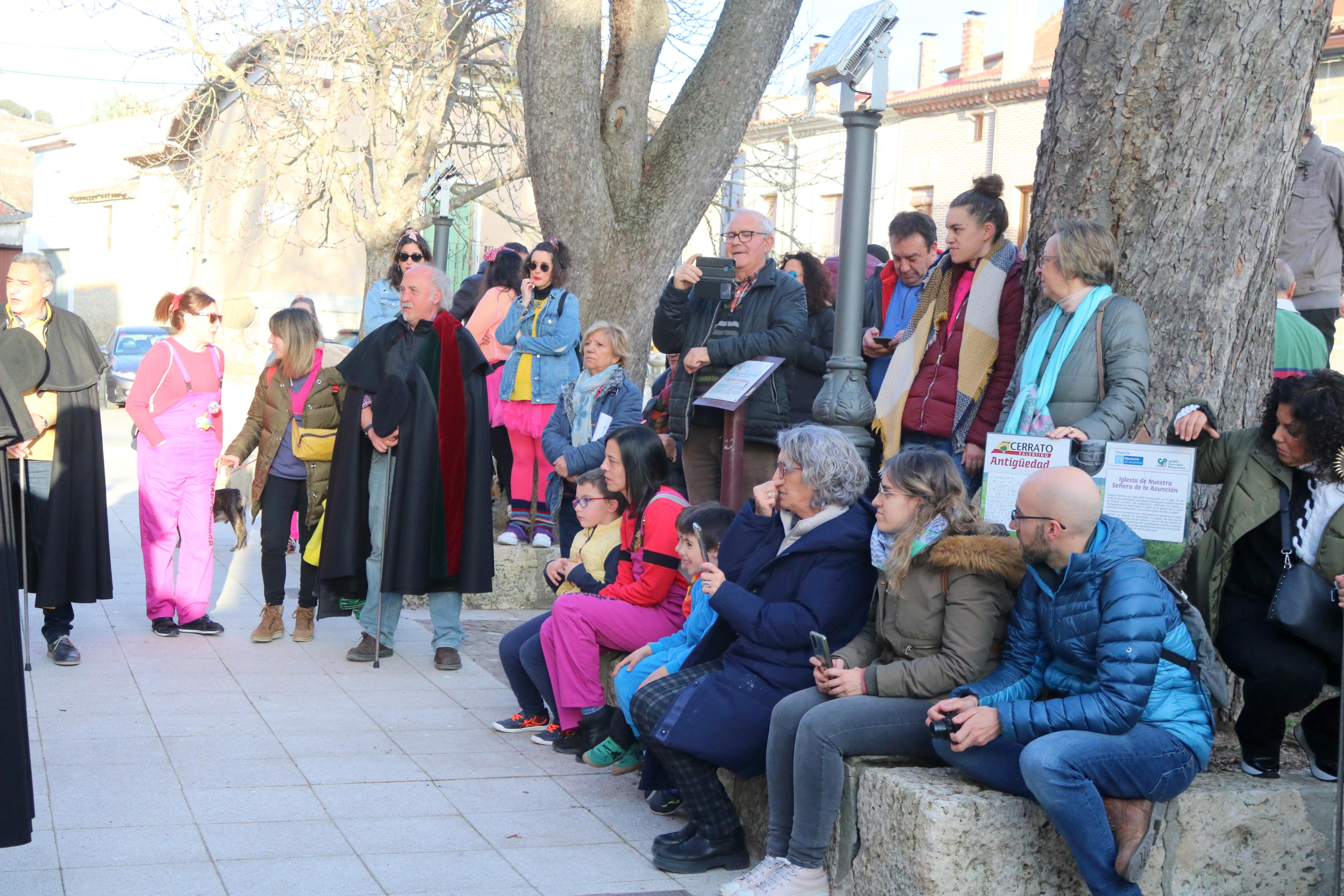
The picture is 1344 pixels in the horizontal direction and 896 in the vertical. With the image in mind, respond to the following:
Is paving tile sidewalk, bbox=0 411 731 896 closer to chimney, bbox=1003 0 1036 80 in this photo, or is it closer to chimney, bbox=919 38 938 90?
chimney, bbox=1003 0 1036 80

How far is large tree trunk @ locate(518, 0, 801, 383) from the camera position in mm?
9492

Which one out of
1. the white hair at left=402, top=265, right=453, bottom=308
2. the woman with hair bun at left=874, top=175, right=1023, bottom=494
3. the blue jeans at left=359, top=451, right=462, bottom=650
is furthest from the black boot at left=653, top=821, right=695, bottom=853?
the white hair at left=402, top=265, right=453, bottom=308

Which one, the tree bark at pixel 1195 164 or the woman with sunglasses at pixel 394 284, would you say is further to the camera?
the woman with sunglasses at pixel 394 284

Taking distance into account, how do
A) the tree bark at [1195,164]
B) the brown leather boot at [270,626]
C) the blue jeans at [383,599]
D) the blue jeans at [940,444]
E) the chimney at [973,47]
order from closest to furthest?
the tree bark at [1195,164] → the blue jeans at [940,444] → the blue jeans at [383,599] → the brown leather boot at [270,626] → the chimney at [973,47]

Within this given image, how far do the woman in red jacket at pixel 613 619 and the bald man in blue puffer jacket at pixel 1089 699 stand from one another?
1.80 m

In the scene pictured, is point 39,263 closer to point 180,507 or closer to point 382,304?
point 180,507

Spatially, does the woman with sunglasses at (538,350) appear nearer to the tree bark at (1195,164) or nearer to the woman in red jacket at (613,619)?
the woman in red jacket at (613,619)

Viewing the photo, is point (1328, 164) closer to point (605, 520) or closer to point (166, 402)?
point (605, 520)

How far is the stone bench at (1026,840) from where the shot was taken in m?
3.70

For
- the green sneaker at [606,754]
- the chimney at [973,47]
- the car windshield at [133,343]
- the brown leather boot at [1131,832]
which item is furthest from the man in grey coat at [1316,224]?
the chimney at [973,47]

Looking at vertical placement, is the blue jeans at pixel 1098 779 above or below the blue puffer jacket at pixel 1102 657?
below

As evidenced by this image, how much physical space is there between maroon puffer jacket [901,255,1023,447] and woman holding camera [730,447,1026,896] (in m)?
1.31

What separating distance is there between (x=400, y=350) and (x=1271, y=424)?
4.46 metres

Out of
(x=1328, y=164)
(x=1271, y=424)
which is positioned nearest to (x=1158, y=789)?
(x=1271, y=424)
